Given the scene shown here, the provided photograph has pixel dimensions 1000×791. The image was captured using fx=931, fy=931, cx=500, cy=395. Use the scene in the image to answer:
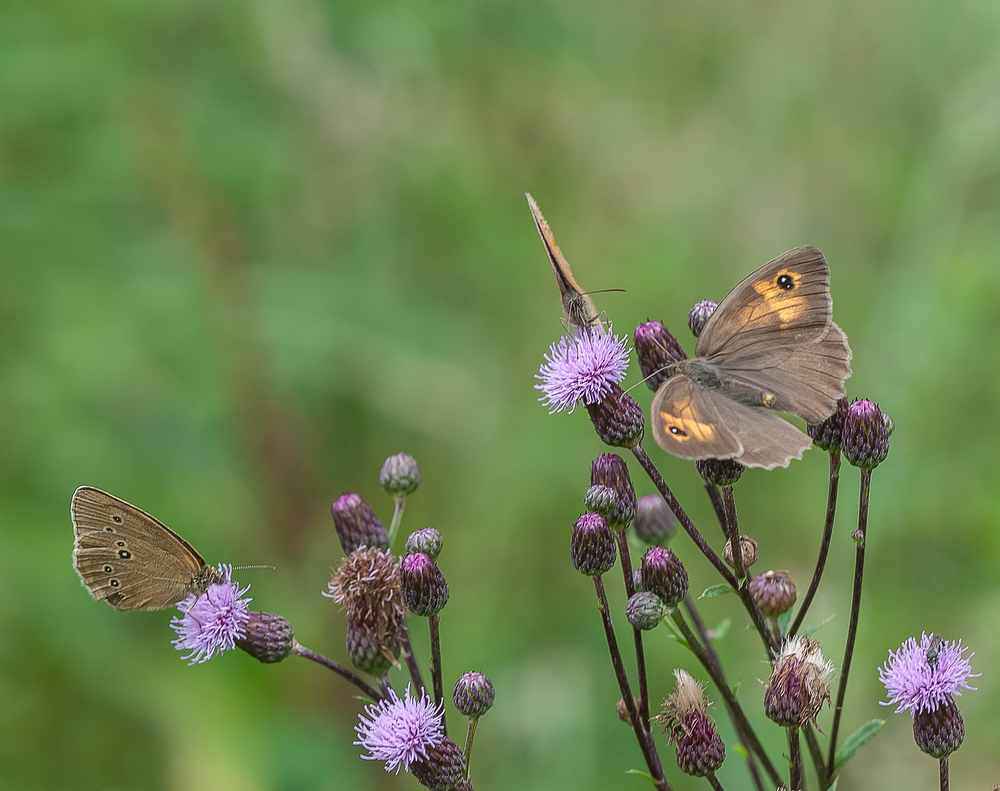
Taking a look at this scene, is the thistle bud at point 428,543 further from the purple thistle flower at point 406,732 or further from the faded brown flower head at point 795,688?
the faded brown flower head at point 795,688

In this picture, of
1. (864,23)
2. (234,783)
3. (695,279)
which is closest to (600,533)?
(234,783)

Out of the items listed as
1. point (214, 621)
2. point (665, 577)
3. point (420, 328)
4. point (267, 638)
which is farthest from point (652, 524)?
point (420, 328)

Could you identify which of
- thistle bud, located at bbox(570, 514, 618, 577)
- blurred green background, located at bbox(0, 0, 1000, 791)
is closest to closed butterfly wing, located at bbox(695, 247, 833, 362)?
thistle bud, located at bbox(570, 514, 618, 577)

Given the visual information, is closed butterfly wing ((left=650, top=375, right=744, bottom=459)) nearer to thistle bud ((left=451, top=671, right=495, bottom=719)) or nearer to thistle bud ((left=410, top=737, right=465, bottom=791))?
thistle bud ((left=451, top=671, right=495, bottom=719))

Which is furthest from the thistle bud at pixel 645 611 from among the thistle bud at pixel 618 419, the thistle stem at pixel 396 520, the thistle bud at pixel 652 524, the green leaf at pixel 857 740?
the thistle stem at pixel 396 520

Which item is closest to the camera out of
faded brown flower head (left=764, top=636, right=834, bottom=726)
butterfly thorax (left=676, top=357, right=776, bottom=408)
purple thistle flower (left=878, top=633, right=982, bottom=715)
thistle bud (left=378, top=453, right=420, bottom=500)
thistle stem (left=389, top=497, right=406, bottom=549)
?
faded brown flower head (left=764, top=636, right=834, bottom=726)
